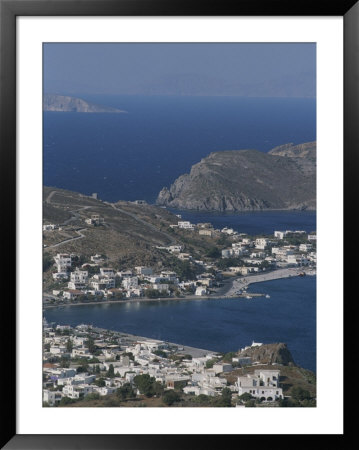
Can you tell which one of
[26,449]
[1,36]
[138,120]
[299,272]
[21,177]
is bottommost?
[26,449]

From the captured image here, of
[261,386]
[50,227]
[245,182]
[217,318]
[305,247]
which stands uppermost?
[245,182]

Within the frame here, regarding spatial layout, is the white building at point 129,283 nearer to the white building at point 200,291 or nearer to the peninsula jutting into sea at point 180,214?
the peninsula jutting into sea at point 180,214

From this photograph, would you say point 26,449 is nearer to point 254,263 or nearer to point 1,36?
point 1,36

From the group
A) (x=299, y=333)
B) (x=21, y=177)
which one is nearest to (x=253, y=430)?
(x=21, y=177)

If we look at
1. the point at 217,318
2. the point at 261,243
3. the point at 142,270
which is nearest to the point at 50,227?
the point at 142,270

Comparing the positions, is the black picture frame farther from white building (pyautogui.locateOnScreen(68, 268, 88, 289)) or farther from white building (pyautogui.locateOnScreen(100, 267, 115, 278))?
white building (pyautogui.locateOnScreen(100, 267, 115, 278))


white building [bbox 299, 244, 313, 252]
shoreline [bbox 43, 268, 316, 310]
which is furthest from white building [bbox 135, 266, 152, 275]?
white building [bbox 299, 244, 313, 252]

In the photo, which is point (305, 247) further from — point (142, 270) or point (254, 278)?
point (142, 270)
